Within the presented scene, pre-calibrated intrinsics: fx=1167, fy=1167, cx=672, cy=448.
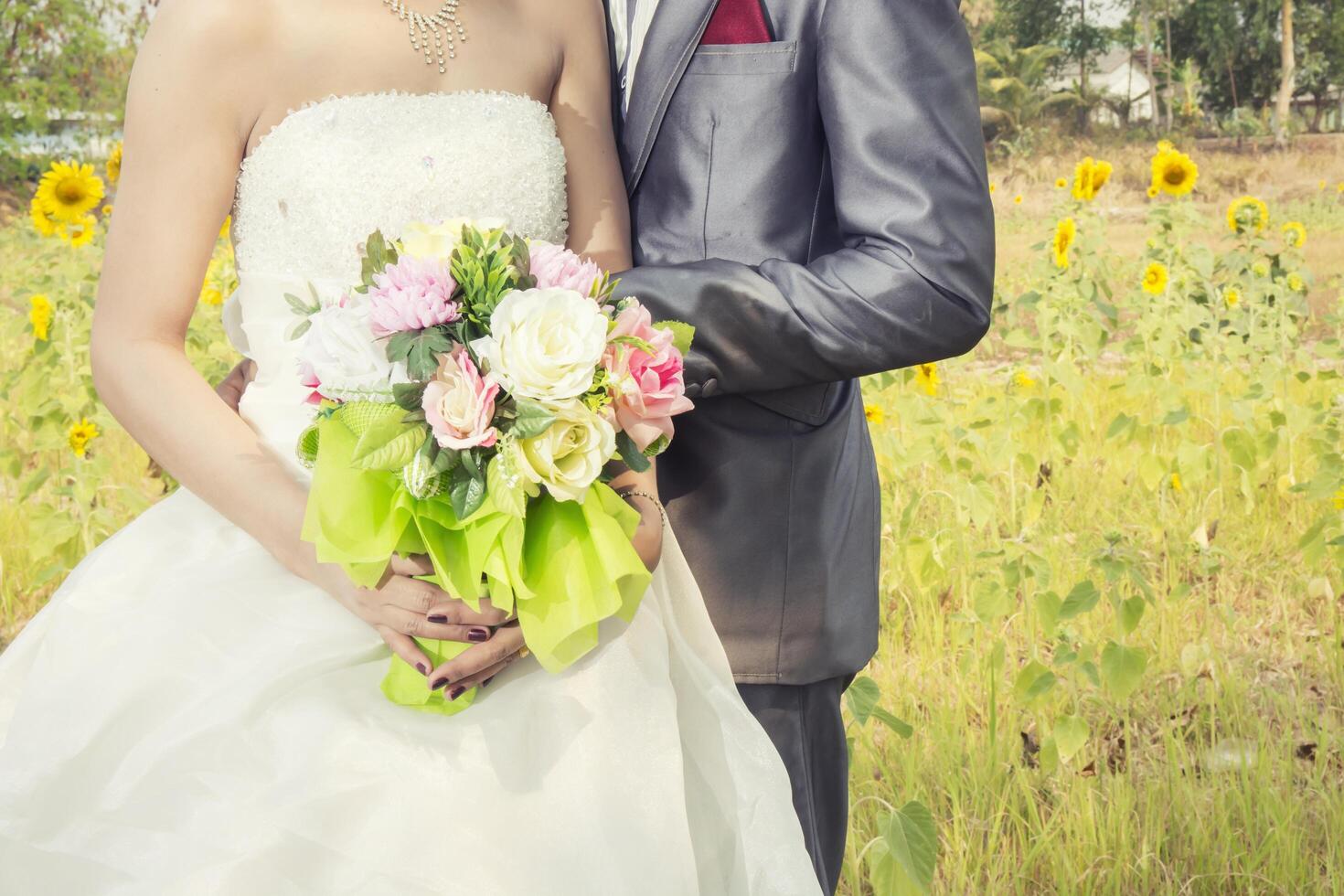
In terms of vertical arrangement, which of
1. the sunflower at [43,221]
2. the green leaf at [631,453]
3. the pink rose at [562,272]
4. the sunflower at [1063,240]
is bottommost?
the sunflower at [1063,240]

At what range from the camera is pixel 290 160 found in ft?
5.35

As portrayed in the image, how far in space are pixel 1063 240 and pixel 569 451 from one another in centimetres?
344

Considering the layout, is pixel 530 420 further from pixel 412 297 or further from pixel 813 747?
pixel 813 747

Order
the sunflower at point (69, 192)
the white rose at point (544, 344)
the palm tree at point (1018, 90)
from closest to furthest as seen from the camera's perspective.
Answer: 1. the white rose at point (544, 344)
2. the sunflower at point (69, 192)
3. the palm tree at point (1018, 90)

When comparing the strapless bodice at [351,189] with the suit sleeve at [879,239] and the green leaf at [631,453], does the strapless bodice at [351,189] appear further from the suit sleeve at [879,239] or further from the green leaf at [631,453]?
the green leaf at [631,453]

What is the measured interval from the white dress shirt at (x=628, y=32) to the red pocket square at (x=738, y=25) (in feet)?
0.37

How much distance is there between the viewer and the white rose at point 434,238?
128cm

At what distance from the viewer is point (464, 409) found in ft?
→ 3.93

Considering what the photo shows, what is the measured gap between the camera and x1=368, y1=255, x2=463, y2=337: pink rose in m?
1.22

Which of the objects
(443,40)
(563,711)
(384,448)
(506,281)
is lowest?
(563,711)

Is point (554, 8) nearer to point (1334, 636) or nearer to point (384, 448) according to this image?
point (384, 448)

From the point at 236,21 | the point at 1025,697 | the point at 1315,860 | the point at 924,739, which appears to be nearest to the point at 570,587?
the point at 236,21

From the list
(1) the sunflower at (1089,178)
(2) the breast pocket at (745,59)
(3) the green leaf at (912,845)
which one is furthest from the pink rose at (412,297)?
(1) the sunflower at (1089,178)

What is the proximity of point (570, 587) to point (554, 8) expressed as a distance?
1016 mm
